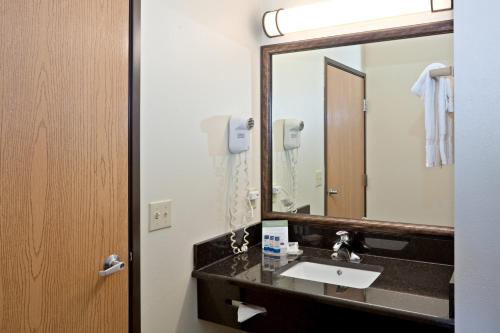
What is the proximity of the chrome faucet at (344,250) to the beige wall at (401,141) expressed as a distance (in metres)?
0.15

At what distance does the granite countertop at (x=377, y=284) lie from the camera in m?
1.25

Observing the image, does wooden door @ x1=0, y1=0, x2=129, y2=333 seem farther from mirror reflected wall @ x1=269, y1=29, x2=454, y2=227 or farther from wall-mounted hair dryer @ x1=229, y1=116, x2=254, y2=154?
→ mirror reflected wall @ x1=269, y1=29, x2=454, y2=227

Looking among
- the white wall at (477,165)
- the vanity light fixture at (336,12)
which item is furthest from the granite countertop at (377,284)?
the vanity light fixture at (336,12)

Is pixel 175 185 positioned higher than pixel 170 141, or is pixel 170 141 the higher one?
pixel 170 141

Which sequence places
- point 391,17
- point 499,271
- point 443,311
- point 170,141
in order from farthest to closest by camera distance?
point 391,17, point 170,141, point 443,311, point 499,271

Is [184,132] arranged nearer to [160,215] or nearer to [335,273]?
[160,215]

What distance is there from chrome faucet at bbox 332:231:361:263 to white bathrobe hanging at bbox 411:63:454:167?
19.5 inches

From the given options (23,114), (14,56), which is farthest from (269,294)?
(14,56)

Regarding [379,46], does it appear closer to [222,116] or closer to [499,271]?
[222,116]

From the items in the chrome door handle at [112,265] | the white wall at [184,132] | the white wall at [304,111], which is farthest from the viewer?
the white wall at [304,111]

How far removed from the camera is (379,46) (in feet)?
5.93

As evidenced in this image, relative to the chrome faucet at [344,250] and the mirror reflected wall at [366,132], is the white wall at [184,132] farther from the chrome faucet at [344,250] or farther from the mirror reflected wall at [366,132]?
the chrome faucet at [344,250]

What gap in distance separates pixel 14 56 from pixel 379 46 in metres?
1.48

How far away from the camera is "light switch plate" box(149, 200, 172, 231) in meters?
1.38
